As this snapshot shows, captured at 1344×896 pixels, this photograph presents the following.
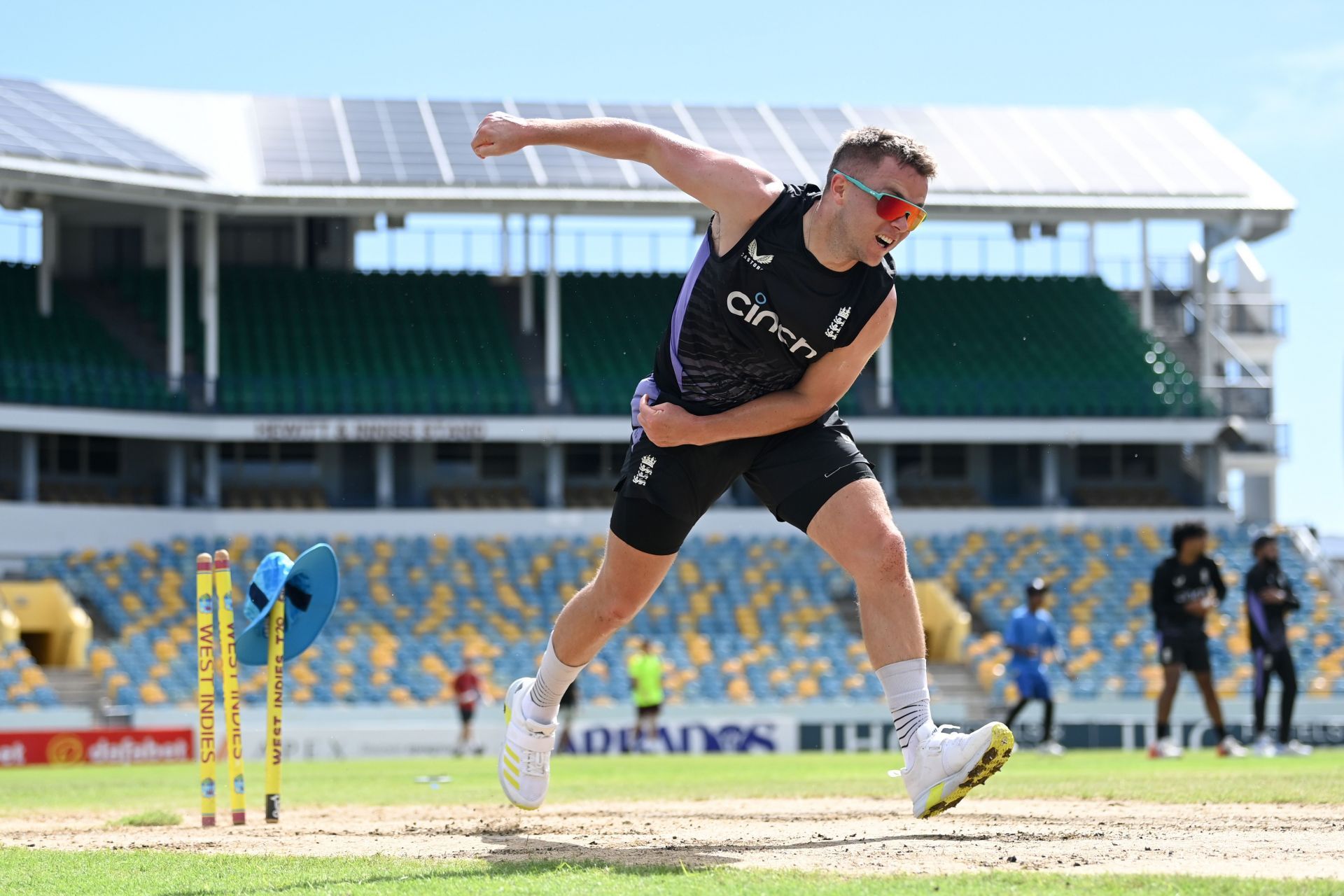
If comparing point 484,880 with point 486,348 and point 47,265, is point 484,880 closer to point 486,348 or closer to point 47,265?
point 486,348

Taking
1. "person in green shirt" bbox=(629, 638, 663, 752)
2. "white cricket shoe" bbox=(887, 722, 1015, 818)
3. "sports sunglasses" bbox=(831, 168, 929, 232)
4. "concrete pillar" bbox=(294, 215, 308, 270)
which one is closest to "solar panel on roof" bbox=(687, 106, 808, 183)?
"concrete pillar" bbox=(294, 215, 308, 270)

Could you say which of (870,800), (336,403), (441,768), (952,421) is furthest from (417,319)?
(870,800)

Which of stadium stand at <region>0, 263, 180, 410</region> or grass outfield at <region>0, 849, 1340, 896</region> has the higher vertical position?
stadium stand at <region>0, 263, 180, 410</region>

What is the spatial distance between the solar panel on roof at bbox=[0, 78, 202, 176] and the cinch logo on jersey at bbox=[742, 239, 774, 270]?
28982 mm

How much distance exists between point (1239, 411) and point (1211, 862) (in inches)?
1405

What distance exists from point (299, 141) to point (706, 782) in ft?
89.6

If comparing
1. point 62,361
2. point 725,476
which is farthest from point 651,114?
point 725,476

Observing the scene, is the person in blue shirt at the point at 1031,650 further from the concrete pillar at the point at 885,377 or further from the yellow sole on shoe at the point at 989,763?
the concrete pillar at the point at 885,377

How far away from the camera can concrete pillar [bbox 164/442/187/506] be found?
36688mm

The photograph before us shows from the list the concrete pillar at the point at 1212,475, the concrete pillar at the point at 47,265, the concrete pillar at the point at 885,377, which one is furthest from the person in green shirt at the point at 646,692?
the concrete pillar at the point at 1212,475

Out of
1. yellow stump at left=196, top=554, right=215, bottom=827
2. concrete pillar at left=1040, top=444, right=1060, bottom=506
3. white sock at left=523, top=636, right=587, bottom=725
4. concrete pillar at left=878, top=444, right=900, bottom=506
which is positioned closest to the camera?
white sock at left=523, top=636, right=587, bottom=725

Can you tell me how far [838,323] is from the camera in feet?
20.8

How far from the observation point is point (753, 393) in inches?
260

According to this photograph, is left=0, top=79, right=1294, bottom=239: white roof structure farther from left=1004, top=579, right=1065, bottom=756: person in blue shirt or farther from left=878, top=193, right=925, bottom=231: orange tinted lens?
left=878, top=193, right=925, bottom=231: orange tinted lens
